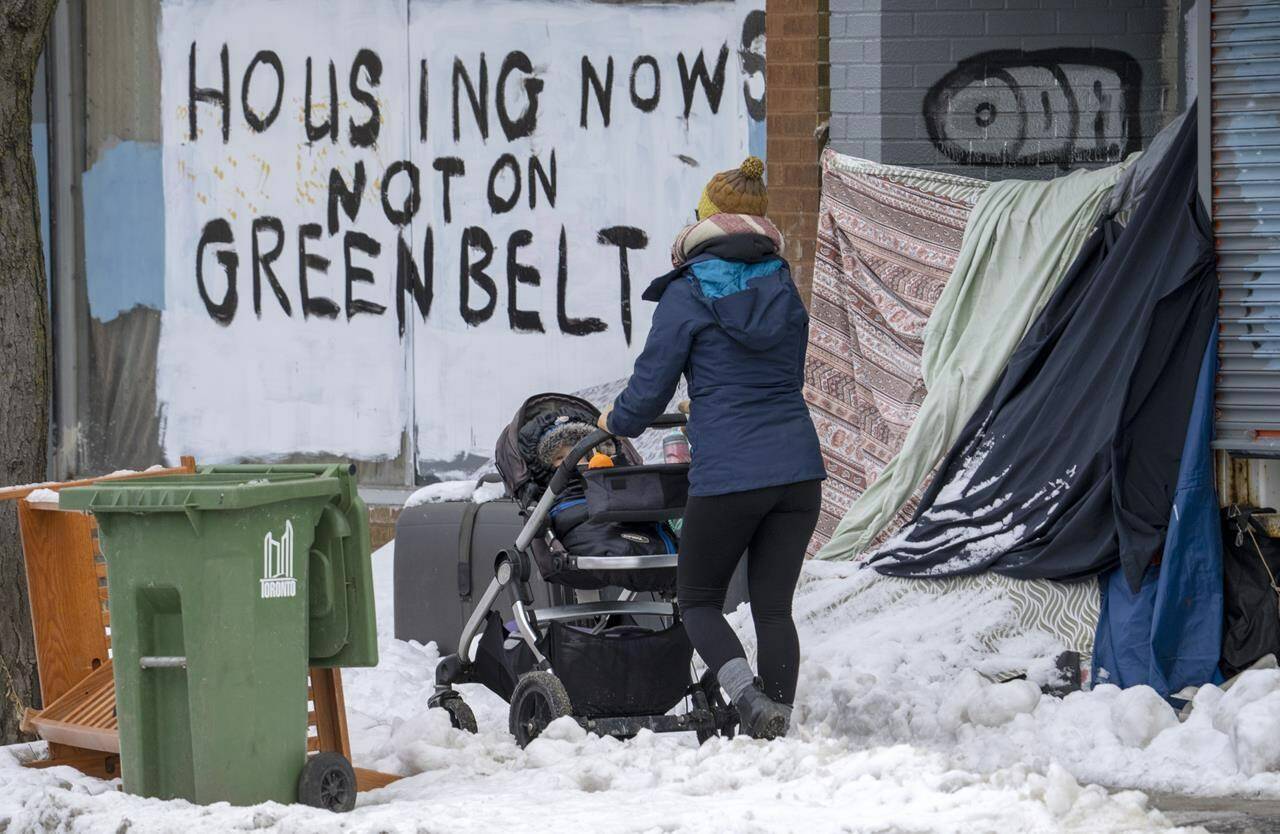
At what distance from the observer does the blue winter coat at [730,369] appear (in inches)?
220

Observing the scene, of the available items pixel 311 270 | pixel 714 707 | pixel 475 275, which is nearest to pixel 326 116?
pixel 311 270

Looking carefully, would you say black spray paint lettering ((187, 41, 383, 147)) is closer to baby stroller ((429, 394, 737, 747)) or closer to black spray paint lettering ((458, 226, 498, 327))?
black spray paint lettering ((458, 226, 498, 327))

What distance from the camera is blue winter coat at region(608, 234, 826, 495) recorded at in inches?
220

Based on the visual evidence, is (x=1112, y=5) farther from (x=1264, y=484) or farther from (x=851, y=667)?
(x=851, y=667)

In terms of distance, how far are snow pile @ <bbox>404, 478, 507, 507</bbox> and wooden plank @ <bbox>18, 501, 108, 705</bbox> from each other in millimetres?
2530

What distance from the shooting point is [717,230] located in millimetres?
5695

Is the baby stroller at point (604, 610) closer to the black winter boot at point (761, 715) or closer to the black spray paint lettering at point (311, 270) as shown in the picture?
the black winter boot at point (761, 715)

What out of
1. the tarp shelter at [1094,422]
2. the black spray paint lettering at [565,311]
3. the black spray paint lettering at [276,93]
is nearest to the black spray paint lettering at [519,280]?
the black spray paint lettering at [565,311]

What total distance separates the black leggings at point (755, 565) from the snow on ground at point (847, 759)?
0.30 m

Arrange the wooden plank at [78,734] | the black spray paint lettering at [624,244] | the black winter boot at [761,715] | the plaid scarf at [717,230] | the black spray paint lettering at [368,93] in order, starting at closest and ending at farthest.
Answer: the wooden plank at [78,734]
the black winter boot at [761,715]
the plaid scarf at [717,230]
the black spray paint lettering at [624,244]
the black spray paint lettering at [368,93]

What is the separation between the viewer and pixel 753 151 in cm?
902

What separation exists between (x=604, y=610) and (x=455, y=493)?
94.3 inches

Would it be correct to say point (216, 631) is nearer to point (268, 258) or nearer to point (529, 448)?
point (529, 448)

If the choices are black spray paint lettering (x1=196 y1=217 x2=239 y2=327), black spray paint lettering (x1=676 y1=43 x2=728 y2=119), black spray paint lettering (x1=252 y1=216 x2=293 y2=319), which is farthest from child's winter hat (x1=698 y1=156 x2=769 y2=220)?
black spray paint lettering (x1=196 y1=217 x2=239 y2=327)
